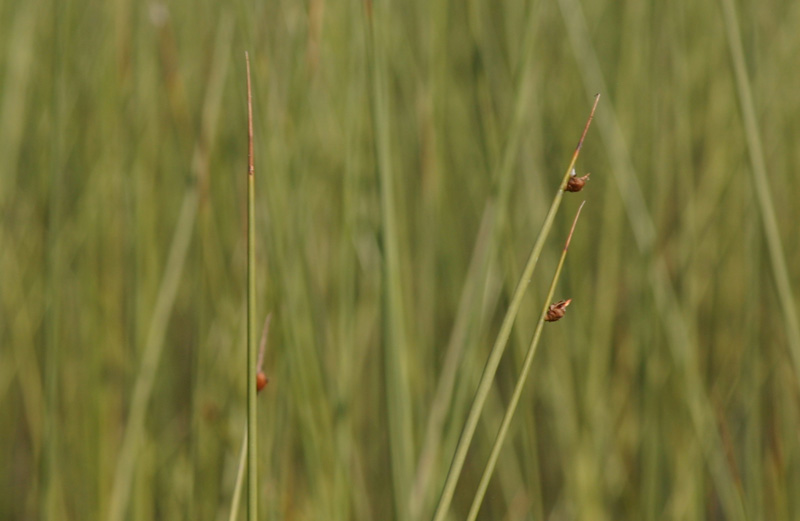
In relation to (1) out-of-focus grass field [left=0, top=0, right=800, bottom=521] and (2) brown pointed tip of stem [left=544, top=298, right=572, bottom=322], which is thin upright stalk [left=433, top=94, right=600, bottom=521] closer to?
(2) brown pointed tip of stem [left=544, top=298, right=572, bottom=322]

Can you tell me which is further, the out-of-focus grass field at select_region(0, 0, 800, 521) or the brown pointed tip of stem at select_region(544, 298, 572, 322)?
the out-of-focus grass field at select_region(0, 0, 800, 521)

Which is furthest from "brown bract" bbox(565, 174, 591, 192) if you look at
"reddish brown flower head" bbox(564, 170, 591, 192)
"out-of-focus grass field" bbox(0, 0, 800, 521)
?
"out-of-focus grass field" bbox(0, 0, 800, 521)

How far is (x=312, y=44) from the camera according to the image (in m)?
0.88

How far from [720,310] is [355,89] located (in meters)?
0.79

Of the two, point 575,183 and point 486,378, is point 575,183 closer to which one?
point 575,183

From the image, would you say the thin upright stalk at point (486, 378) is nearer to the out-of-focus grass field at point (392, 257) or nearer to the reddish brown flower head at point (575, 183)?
the reddish brown flower head at point (575, 183)

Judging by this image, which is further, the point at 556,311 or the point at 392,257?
the point at 392,257

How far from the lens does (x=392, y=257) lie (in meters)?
0.54

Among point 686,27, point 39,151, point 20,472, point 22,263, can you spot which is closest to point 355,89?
point 39,151

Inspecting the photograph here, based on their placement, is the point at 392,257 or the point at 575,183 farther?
the point at 392,257

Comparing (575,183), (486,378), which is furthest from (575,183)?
(486,378)

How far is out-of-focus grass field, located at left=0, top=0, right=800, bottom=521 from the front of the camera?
74cm

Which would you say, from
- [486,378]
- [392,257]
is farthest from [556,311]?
[392,257]

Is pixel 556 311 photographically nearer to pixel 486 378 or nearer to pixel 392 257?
pixel 486 378
